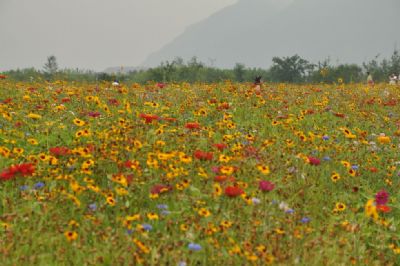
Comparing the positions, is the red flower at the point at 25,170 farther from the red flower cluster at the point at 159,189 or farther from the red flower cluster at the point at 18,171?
the red flower cluster at the point at 159,189

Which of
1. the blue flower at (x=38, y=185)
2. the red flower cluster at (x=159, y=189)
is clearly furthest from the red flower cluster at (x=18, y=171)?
the red flower cluster at (x=159, y=189)

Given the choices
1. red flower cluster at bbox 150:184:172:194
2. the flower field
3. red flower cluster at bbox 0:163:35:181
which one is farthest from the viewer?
red flower cluster at bbox 150:184:172:194

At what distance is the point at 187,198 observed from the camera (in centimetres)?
403

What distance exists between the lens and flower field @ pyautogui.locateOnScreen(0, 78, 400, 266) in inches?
134

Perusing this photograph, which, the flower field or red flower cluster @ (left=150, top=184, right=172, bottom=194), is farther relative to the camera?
red flower cluster @ (left=150, top=184, right=172, bottom=194)

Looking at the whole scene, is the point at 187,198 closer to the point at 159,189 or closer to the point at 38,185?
the point at 159,189

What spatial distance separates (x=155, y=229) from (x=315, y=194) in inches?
76.2

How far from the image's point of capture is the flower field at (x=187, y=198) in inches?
134

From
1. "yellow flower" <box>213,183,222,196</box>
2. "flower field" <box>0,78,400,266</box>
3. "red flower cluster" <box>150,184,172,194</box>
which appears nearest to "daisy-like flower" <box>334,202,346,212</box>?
"flower field" <box>0,78,400,266</box>

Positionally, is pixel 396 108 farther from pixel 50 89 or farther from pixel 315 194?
pixel 50 89

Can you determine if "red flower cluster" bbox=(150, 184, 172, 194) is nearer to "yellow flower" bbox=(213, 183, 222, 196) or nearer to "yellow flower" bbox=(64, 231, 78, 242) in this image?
"yellow flower" bbox=(213, 183, 222, 196)

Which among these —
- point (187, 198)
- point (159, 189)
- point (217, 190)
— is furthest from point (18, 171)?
point (217, 190)

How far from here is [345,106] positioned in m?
9.77

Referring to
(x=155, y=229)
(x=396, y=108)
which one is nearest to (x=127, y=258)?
(x=155, y=229)
